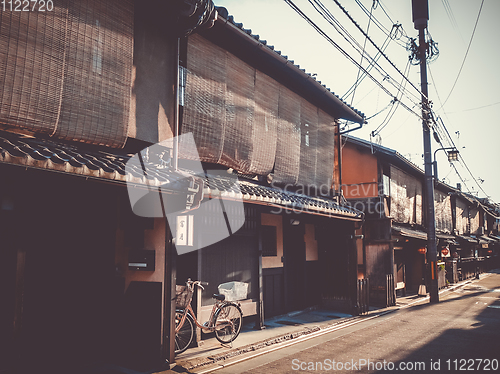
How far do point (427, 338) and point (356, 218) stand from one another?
499cm

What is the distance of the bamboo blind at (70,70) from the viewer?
6199mm

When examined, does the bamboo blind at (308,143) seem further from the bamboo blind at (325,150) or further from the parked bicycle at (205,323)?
the parked bicycle at (205,323)

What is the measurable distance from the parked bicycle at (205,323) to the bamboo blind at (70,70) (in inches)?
151

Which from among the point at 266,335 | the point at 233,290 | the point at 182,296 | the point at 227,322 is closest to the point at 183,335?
the point at 182,296

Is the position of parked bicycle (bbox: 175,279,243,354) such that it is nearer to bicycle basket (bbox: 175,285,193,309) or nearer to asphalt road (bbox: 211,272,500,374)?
bicycle basket (bbox: 175,285,193,309)

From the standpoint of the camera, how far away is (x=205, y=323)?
9211 millimetres

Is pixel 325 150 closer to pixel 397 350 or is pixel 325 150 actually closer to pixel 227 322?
pixel 397 350

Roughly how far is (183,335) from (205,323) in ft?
2.45

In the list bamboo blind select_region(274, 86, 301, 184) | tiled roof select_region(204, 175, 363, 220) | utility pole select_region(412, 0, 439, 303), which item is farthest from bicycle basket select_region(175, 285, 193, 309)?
utility pole select_region(412, 0, 439, 303)

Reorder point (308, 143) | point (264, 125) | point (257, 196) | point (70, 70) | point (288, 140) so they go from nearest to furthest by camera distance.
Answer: point (70, 70)
point (257, 196)
point (264, 125)
point (288, 140)
point (308, 143)

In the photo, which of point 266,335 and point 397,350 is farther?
point 266,335

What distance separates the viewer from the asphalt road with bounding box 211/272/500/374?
7.78 meters

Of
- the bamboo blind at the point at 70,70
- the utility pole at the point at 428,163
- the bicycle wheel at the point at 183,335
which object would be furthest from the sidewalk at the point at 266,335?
the bamboo blind at the point at 70,70

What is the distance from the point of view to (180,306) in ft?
27.3
